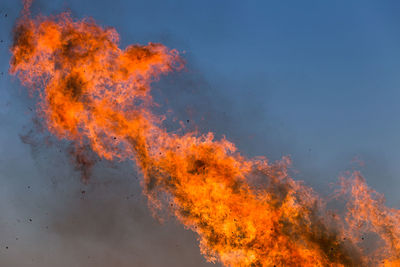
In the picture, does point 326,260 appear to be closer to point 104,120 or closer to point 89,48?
point 104,120

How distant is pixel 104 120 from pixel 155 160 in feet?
13.4

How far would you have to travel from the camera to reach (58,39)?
22953mm

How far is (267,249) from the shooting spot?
76.0 feet

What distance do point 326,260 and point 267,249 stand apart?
394 cm

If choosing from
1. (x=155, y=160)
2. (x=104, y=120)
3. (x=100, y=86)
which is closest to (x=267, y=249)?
(x=155, y=160)

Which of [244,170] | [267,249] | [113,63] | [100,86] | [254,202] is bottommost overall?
[267,249]

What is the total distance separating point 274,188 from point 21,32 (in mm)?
18789

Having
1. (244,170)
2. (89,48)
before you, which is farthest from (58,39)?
(244,170)

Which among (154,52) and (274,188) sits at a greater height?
(154,52)

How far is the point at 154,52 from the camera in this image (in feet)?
77.2

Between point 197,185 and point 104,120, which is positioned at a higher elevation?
point 104,120

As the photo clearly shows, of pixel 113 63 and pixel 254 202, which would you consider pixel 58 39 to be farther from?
pixel 254 202

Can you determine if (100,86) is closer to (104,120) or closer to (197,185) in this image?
(104,120)

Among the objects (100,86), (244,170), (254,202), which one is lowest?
(254,202)
